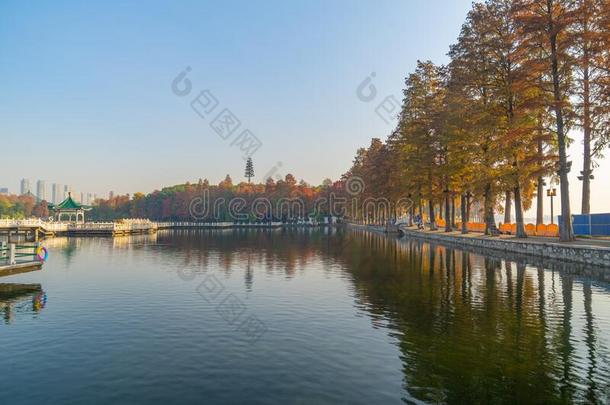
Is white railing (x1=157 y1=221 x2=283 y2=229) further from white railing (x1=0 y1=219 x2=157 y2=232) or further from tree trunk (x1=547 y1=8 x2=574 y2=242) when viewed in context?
tree trunk (x1=547 y1=8 x2=574 y2=242)

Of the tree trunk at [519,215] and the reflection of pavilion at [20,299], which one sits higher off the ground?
the tree trunk at [519,215]

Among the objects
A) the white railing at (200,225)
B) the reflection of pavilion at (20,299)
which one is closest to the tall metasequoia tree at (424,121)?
the reflection of pavilion at (20,299)

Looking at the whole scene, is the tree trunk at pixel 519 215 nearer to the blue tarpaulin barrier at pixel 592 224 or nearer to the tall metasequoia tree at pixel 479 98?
the tall metasequoia tree at pixel 479 98

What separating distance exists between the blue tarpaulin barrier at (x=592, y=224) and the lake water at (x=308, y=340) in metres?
17.1

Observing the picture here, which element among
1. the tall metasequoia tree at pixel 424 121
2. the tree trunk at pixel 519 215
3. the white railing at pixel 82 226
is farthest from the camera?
the white railing at pixel 82 226

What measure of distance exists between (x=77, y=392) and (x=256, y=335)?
5495 millimetres

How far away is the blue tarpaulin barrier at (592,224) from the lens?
38350mm

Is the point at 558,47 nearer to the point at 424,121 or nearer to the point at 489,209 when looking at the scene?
the point at 489,209

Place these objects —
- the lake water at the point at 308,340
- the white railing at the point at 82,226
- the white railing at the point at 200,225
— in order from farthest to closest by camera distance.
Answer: the white railing at the point at 200,225
the white railing at the point at 82,226
the lake water at the point at 308,340

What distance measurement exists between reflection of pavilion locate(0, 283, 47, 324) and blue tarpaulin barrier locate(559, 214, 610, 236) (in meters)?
41.9

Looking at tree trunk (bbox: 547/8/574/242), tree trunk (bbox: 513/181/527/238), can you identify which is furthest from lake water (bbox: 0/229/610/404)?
tree trunk (bbox: 513/181/527/238)

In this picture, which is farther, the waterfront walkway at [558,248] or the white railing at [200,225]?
the white railing at [200,225]

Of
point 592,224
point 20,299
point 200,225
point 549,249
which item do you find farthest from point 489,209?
point 200,225

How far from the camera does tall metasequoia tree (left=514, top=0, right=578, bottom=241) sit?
3253 centimetres
